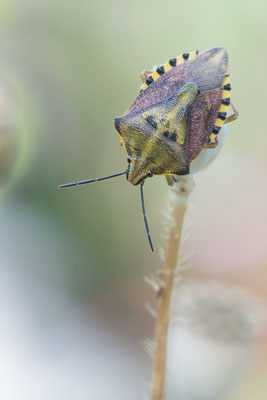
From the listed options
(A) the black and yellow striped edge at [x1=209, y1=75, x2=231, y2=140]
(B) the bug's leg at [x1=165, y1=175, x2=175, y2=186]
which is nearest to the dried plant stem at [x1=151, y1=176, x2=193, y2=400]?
(B) the bug's leg at [x1=165, y1=175, x2=175, y2=186]

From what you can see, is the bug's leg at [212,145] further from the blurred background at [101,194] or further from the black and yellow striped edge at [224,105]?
the blurred background at [101,194]

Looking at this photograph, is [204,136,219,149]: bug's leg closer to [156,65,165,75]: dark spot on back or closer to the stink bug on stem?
the stink bug on stem


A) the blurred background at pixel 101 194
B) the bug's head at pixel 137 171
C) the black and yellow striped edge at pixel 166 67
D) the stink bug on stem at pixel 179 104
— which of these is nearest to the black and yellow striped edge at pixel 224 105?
the stink bug on stem at pixel 179 104

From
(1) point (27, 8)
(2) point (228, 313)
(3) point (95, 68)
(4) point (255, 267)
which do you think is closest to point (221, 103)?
(2) point (228, 313)

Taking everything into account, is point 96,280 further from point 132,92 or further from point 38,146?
point 132,92

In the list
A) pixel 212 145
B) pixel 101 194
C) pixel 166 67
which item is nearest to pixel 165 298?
pixel 212 145

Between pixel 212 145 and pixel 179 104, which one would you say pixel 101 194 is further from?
pixel 212 145
